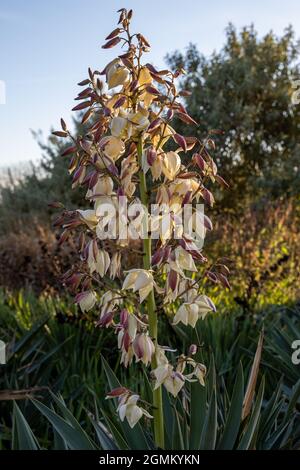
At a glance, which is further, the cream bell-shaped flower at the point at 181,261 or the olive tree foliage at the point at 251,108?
the olive tree foliage at the point at 251,108

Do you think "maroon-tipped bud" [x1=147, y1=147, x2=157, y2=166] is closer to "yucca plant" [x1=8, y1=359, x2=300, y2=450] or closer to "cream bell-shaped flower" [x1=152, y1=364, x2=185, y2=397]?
"cream bell-shaped flower" [x1=152, y1=364, x2=185, y2=397]

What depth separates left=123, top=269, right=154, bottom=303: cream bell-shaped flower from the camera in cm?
175

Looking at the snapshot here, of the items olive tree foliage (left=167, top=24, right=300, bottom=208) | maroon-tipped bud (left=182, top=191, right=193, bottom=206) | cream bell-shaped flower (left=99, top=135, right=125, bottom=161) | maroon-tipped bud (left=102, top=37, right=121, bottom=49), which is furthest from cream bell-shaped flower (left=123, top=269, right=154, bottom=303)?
olive tree foliage (left=167, top=24, right=300, bottom=208)

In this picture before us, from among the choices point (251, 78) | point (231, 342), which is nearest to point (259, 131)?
point (251, 78)

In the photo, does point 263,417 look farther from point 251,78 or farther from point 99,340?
point 251,78

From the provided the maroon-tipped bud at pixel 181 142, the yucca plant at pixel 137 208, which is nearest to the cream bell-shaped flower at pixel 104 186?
the yucca plant at pixel 137 208

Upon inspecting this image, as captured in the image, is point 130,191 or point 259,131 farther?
point 259,131

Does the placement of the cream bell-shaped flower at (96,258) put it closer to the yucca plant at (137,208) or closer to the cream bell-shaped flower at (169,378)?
the yucca plant at (137,208)

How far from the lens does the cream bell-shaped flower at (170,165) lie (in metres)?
1.79

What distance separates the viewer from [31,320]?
15.9 ft

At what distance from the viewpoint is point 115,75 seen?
1.82m

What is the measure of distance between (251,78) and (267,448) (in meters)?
12.9

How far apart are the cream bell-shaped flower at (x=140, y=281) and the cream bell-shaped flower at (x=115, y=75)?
55cm

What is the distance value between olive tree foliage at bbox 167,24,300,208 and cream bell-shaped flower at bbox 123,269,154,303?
11658 mm
